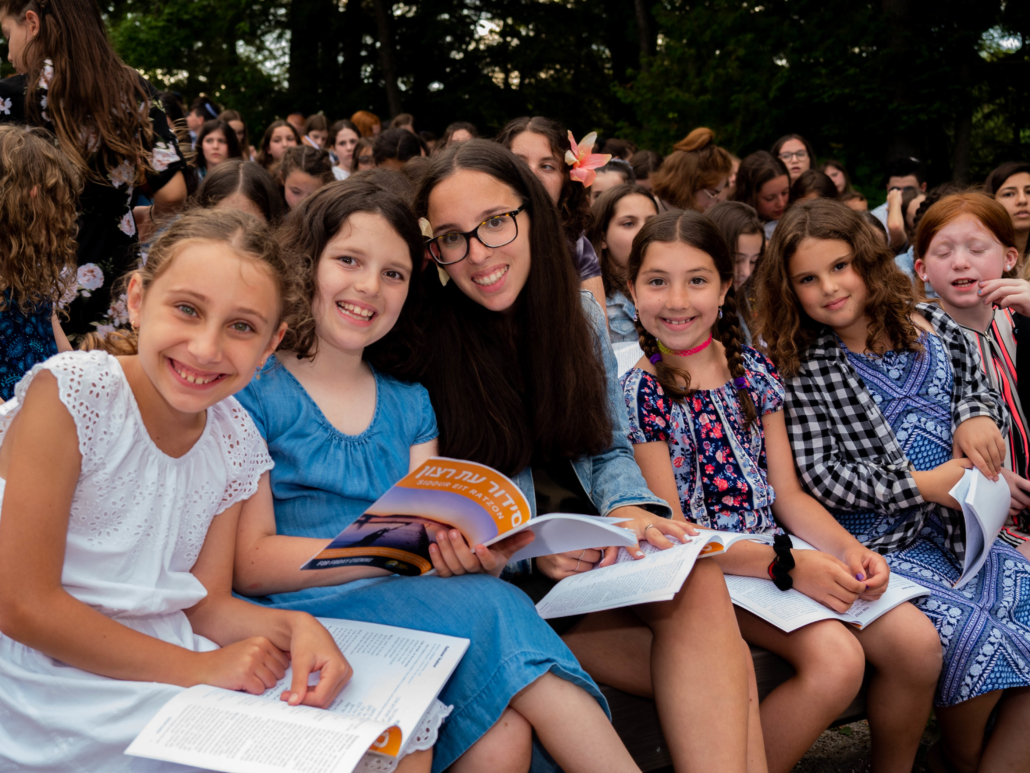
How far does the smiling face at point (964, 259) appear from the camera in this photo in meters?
2.76

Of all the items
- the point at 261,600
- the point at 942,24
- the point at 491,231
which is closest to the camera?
the point at 261,600

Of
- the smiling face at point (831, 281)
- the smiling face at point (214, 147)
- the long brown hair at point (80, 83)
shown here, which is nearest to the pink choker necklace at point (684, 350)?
the smiling face at point (831, 281)

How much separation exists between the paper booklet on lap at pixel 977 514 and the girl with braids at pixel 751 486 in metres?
0.26

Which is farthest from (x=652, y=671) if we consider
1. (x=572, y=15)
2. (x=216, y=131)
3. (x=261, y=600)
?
(x=572, y=15)

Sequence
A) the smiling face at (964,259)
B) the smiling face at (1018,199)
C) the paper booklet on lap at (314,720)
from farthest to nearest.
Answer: the smiling face at (1018,199) → the smiling face at (964,259) → the paper booklet on lap at (314,720)

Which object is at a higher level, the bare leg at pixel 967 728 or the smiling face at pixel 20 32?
the smiling face at pixel 20 32

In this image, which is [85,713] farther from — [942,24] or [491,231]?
[942,24]

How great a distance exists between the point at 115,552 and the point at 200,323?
0.41m

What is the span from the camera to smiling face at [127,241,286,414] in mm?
1397

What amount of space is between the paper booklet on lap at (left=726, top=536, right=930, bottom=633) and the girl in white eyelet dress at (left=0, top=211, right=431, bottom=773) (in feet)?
3.26

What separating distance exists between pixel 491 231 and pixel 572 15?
14039 mm

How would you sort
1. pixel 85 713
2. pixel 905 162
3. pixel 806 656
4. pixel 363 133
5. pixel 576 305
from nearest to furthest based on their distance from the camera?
pixel 85 713
pixel 806 656
pixel 576 305
pixel 905 162
pixel 363 133

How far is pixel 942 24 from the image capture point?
11227 millimetres

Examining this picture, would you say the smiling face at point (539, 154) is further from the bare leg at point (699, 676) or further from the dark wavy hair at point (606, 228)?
the bare leg at point (699, 676)
